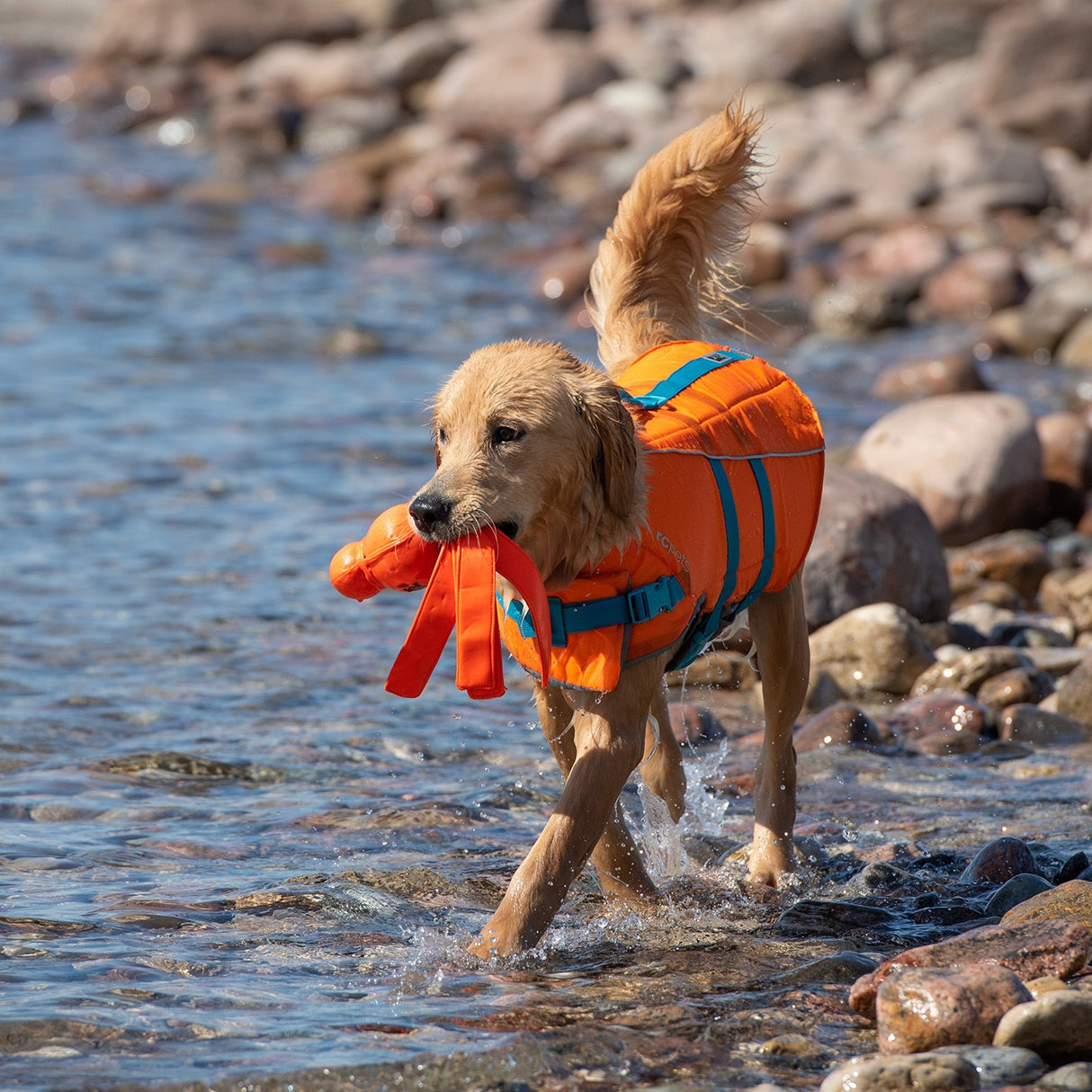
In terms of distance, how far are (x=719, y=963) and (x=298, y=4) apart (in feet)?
82.0

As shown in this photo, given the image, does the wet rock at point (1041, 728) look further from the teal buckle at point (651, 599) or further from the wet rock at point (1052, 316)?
the wet rock at point (1052, 316)

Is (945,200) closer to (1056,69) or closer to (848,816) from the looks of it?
(1056,69)

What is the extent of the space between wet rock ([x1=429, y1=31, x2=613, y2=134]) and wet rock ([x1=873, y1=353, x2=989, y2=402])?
1131 centimetres

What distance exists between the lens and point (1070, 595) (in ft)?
26.8

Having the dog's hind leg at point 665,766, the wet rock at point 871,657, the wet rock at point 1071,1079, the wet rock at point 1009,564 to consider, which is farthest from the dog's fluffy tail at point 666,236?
the wet rock at point 1009,564

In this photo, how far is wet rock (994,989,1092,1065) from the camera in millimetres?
3795

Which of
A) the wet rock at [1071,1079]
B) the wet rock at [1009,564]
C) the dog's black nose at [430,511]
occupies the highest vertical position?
the dog's black nose at [430,511]

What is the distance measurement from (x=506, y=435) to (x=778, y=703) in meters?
1.75

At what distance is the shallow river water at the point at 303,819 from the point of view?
13.2 ft

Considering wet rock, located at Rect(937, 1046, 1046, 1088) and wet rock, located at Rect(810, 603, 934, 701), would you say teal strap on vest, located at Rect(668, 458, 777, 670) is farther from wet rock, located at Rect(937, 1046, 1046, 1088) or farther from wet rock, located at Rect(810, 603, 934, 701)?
→ wet rock, located at Rect(810, 603, 934, 701)

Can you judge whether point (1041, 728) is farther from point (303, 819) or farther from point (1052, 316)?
point (1052, 316)

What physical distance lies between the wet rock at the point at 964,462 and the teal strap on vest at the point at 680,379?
3.83 m

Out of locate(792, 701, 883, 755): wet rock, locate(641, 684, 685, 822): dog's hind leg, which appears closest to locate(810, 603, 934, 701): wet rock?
locate(792, 701, 883, 755): wet rock

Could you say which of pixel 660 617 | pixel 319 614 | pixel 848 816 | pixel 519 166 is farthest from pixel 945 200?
pixel 660 617
